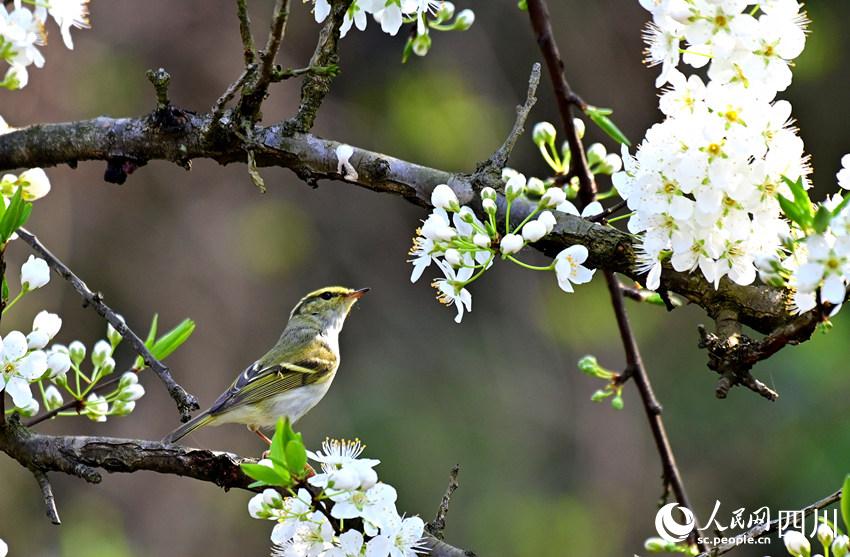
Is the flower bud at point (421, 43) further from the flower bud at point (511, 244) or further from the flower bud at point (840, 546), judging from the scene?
the flower bud at point (840, 546)

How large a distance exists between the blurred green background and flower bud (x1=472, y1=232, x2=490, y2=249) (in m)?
5.07

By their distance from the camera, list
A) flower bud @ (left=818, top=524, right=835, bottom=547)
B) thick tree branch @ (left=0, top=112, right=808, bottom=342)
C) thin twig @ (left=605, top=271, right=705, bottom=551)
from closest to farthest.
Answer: flower bud @ (left=818, top=524, right=835, bottom=547), thick tree branch @ (left=0, top=112, right=808, bottom=342), thin twig @ (left=605, top=271, right=705, bottom=551)

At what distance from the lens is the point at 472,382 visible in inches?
292

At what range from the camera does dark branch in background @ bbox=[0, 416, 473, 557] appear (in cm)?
183

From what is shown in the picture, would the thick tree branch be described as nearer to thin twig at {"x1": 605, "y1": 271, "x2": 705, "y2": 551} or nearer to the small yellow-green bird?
thin twig at {"x1": 605, "y1": 271, "x2": 705, "y2": 551}

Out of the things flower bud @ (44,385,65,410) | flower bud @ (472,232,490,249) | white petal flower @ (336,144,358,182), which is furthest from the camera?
flower bud @ (44,385,65,410)

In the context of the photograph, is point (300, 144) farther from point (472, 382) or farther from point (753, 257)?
point (472, 382)

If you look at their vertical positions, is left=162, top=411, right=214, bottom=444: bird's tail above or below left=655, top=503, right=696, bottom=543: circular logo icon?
above

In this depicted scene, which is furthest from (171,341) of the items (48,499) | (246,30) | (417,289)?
(417,289)

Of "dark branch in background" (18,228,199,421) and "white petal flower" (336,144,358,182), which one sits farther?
"white petal flower" (336,144,358,182)

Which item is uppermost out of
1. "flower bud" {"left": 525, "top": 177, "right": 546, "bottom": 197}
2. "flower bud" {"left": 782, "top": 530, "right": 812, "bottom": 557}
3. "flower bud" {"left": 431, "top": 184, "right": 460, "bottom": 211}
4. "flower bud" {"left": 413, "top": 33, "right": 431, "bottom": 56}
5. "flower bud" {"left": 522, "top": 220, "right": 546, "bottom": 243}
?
"flower bud" {"left": 413, "top": 33, "right": 431, "bottom": 56}

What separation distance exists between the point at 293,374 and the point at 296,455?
240 cm

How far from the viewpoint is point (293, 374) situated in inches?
152

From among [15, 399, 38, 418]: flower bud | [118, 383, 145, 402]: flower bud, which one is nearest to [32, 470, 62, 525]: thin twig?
[15, 399, 38, 418]: flower bud
